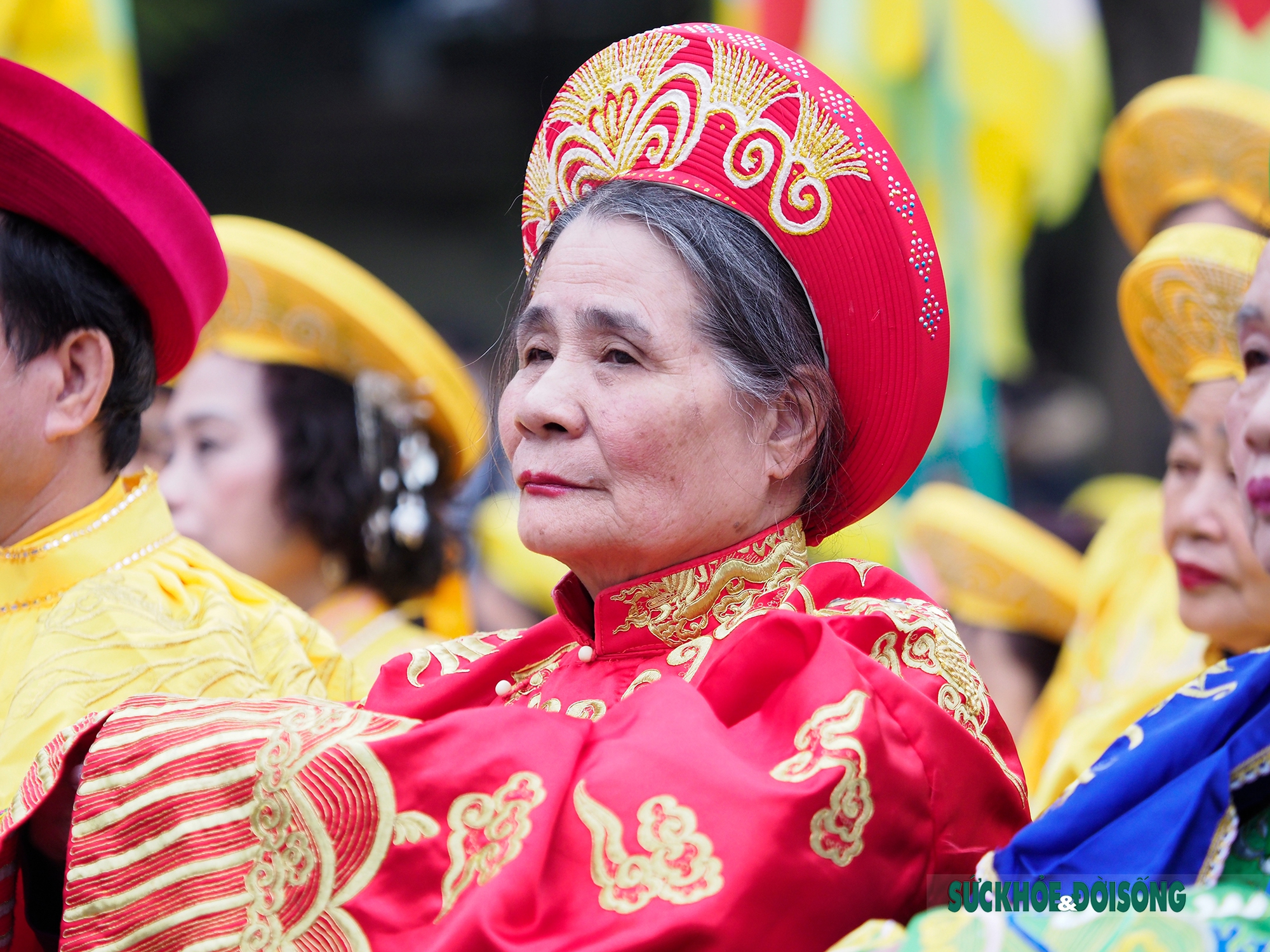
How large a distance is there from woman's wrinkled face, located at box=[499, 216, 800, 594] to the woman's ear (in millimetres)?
23

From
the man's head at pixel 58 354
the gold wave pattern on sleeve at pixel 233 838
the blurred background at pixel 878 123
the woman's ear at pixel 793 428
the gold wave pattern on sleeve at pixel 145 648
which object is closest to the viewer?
the gold wave pattern on sleeve at pixel 233 838

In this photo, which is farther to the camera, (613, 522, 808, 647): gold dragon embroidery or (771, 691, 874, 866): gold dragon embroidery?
(613, 522, 808, 647): gold dragon embroidery

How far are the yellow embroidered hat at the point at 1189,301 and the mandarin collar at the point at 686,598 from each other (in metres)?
1.61

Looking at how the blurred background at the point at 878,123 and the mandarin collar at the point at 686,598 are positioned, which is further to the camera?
the blurred background at the point at 878,123

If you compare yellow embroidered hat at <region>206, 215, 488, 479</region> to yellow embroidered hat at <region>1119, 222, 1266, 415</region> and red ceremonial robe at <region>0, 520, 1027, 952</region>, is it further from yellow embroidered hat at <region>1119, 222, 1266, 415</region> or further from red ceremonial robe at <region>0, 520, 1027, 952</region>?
red ceremonial robe at <region>0, 520, 1027, 952</region>

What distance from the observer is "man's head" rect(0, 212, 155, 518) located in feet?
8.19

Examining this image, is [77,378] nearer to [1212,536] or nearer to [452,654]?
[452,654]

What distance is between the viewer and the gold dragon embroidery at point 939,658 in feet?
6.31

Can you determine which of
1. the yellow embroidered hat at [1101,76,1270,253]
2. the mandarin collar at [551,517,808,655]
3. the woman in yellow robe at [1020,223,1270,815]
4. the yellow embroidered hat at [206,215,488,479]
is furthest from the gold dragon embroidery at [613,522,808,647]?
the yellow embroidered hat at [1101,76,1270,253]

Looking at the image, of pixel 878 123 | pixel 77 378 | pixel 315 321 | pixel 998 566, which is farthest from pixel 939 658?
pixel 878 123

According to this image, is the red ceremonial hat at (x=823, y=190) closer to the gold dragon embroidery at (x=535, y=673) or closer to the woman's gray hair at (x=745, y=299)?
the woman's gray hair at (x=745, y=299)

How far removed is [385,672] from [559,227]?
741 mm

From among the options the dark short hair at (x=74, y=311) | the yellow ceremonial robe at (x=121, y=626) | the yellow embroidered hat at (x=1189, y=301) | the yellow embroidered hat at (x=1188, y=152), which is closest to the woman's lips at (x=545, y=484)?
the yellow ceremonial robe at (x=121, y=626)

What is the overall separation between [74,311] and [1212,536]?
95.2 inches
